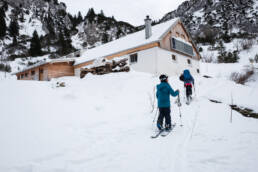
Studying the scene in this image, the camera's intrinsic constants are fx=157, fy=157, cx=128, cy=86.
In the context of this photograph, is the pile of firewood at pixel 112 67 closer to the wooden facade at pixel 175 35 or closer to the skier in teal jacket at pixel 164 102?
the skier in teal jacket at pixel 164 102

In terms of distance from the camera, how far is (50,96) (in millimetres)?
6840

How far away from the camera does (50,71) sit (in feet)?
67.4

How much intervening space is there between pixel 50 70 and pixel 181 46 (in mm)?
17196

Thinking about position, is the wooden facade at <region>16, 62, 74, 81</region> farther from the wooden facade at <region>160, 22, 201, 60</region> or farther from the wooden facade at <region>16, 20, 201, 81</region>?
the wooden facade at <region>160, 22, 201, 60</region>

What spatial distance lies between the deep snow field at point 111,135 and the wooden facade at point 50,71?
13960 millimetres

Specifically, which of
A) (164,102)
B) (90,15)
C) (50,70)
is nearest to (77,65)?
(50,70)

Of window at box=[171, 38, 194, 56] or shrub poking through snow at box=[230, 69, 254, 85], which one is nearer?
shrub poking through snow at box=[230, 69, 254, 85]

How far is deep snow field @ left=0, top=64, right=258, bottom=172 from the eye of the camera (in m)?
2.83

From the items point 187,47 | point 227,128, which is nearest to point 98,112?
point 227,128

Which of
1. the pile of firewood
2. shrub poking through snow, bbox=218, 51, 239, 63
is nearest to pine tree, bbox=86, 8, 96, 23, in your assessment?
shrub poking through snow, bbox=218, 51, 239, 63

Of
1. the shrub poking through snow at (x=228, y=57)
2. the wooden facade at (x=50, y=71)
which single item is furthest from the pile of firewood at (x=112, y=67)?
the shrub poking through snow at (x=228, y=57)

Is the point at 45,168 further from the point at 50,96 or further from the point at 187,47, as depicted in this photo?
the point at 187,47

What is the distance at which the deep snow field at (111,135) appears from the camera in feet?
9.29

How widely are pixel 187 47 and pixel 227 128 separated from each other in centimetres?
1830
